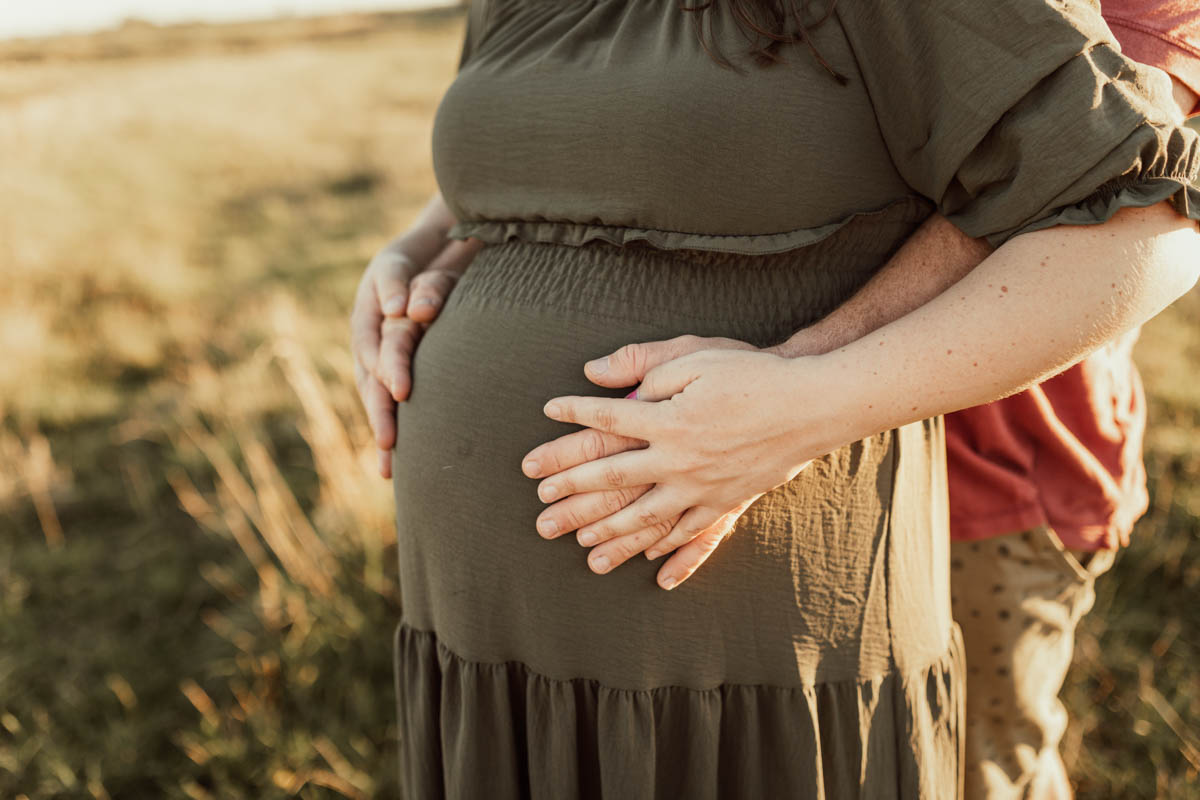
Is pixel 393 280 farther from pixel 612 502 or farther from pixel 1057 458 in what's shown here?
pixel 1057 458

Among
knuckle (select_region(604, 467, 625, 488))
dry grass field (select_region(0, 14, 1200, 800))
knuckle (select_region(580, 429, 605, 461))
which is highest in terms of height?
knuckle (select_region(580, 429, 605, 461))

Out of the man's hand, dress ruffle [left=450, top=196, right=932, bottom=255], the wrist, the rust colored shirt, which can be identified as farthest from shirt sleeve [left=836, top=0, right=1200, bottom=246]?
the man's hand

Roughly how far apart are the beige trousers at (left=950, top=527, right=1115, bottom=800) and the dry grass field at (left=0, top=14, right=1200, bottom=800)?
33.3 inches

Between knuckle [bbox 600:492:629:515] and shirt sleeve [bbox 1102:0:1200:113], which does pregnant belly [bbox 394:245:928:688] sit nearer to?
knuckle [bbox 600:492:629:515]

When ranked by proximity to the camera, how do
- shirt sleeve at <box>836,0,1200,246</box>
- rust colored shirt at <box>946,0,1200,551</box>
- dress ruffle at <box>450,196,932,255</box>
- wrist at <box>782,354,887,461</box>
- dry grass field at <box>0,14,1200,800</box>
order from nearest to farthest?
shirt sleeve at <box>836,0,1200,246</box> → wrist at <box>782,354,887,461</box> → dress ruffle at <box>450,196,932,255</box> → rust colored shirt at <box>946,0,1200,551</box> → dry grass field at <box>0,14,1200,800</box>

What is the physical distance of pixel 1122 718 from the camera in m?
2.36

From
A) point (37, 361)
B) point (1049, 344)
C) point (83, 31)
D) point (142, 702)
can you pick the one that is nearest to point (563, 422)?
point (1049, 344)

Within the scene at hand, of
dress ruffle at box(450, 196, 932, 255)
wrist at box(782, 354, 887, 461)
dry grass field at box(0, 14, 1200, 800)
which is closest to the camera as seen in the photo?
wrist at box(782, 354, 887, 461)

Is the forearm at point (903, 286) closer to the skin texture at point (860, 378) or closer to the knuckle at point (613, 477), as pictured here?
the skin texture at point (860, 378)

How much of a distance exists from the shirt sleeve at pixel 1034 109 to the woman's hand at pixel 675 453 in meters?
0.33

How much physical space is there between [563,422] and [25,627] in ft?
9.79

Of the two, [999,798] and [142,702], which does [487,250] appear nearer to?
[999,798]

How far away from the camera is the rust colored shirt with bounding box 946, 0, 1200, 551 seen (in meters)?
1.40

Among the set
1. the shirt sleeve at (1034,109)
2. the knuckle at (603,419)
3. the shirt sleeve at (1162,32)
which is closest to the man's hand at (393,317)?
the knuckle at (603,419)
